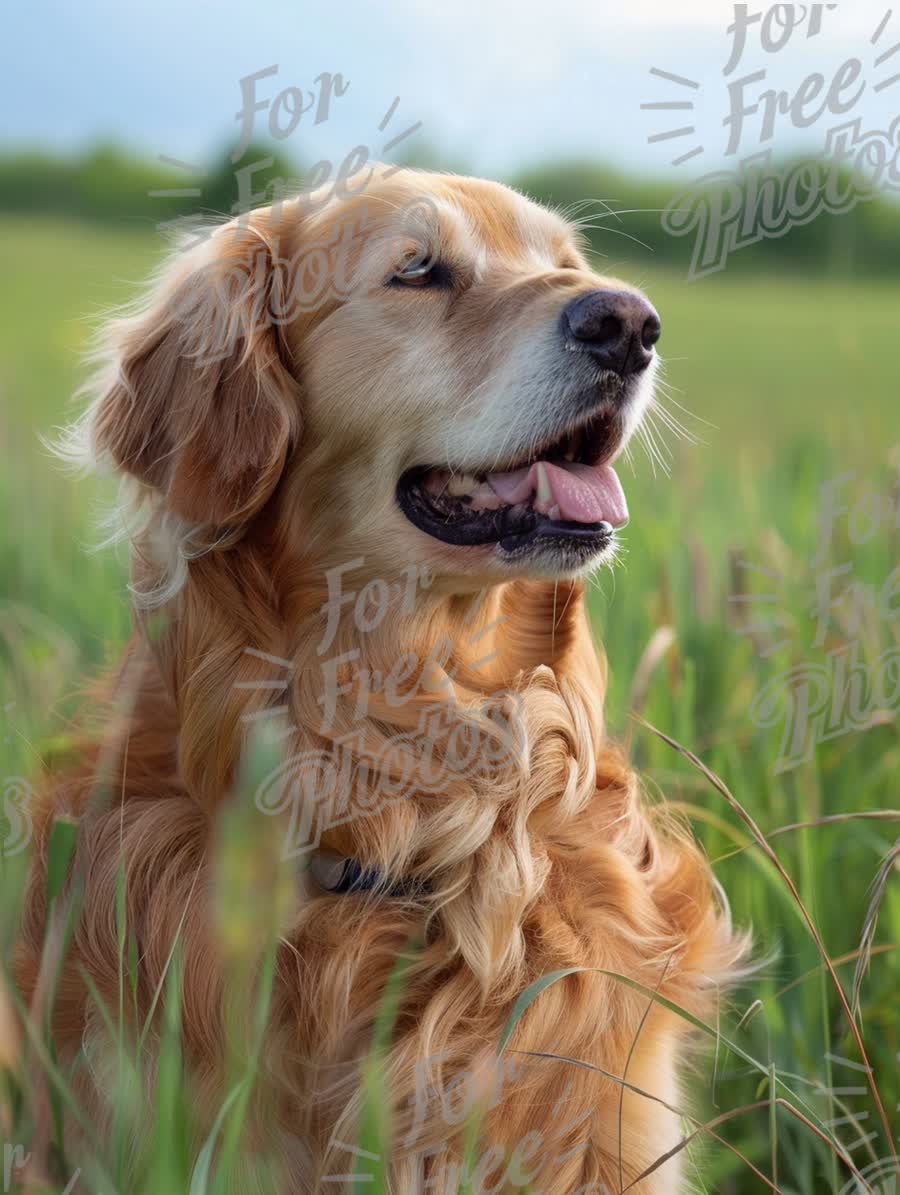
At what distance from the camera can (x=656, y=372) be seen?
2260 mm

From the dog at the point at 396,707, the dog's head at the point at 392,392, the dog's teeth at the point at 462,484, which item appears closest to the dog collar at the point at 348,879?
the dog at the point at 396,707

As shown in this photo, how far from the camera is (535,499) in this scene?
212cm

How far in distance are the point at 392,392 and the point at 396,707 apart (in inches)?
23.7

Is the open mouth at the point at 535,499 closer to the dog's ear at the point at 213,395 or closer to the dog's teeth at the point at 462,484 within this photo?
the dog's teeth at the point at 462,484

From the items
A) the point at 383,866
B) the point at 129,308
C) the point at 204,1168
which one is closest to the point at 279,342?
the point at 129,308

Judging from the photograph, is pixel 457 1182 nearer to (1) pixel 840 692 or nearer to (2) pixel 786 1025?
(2) pixel 786 1025

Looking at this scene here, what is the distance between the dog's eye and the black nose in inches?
12.6

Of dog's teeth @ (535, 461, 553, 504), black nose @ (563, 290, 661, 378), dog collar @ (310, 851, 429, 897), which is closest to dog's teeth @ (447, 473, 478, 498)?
dog's teeth @ (535, 461, 553, 504)

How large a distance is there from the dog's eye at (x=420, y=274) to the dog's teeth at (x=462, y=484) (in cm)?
41

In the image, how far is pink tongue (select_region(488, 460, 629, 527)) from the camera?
2.11 meters

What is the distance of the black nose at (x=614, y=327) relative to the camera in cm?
205

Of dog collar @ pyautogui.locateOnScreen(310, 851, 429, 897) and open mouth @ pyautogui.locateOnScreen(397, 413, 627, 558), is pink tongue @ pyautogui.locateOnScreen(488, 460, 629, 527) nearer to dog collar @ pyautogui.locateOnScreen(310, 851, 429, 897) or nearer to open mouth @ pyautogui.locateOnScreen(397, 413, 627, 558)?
open mouth @ pyautogui.locateOnScreen(397, 413, 627, 558)

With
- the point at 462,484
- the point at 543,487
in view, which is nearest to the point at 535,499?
the point at 543,487

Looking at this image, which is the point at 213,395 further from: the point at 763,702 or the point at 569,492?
the point at 763,702
